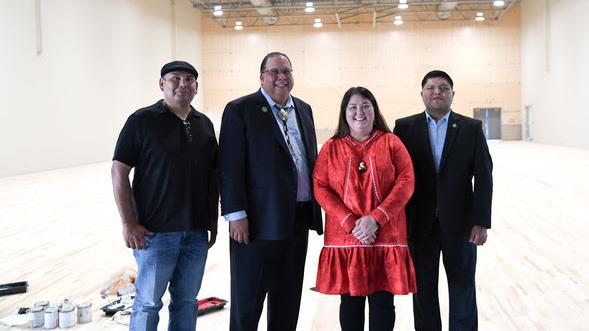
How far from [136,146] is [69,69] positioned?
18.0m

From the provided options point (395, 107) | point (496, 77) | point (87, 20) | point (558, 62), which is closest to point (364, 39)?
point (395, 107)

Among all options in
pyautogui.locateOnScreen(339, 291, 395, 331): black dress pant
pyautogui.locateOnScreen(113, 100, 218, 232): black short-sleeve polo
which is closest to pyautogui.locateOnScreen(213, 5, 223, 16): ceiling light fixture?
pyautogui.locateOnScreen(113, 100, 218, 232): black short-sleeve polo

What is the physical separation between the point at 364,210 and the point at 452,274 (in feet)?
2.44

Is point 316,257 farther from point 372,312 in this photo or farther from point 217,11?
point 217,11

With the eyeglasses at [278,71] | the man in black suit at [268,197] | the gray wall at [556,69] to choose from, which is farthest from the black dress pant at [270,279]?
the gray wall at [556,69]

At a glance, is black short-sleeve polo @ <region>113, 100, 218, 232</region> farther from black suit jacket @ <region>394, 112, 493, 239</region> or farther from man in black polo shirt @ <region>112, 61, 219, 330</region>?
black suit jacket @ <region>394, 112, 493, 239</region>

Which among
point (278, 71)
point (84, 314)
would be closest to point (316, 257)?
point (84, 314)

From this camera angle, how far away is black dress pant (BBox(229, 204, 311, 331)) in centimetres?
307

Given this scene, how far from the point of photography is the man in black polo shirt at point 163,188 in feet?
9.63

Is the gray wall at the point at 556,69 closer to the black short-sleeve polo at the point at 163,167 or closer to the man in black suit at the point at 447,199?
the man in black suit at the point at 447,199

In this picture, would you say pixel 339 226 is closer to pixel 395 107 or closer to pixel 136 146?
pixel 136 146

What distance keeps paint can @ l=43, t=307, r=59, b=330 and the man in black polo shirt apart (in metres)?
1.29

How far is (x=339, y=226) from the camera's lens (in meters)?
2.92

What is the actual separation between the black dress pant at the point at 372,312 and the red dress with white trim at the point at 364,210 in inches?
2.3
